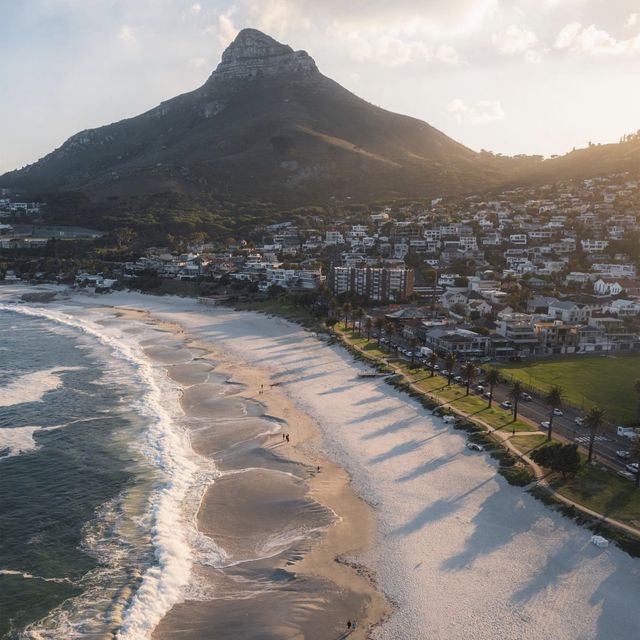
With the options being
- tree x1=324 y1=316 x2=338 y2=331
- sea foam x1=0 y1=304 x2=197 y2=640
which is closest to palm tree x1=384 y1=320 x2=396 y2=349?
tree x1=324 y1=316 x2=338 y2=331

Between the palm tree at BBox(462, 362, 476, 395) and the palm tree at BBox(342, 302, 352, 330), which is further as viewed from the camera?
the palm tree at BBox(342, 302, 352, 330)

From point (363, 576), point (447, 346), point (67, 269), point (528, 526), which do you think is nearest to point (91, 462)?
point (363, 576)

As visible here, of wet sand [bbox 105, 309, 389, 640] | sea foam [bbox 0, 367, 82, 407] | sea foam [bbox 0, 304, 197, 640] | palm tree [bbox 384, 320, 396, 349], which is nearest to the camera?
wet sand [bbox 105, 309, 389, 640]

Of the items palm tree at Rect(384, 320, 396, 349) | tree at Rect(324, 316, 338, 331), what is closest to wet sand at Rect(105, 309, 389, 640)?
palm tree at Rect(384, 320, 396, 349)

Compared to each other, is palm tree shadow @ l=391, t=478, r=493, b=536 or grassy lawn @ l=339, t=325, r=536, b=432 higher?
grassy lawn @ l=339, t=325, r=536, b=432

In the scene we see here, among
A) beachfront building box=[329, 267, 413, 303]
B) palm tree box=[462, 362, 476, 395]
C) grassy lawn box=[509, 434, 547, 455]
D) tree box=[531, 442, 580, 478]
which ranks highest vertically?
beachfront building box=[329, 267, 413, 303]

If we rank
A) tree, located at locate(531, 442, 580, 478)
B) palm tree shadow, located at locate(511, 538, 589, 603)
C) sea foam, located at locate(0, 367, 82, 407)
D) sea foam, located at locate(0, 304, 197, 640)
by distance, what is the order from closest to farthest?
sea foam, located at locate(0, 304, 197, 640) < palm tree shadow, located at locate(511, 538, 589, 603) < tree, located at locate(531, 442, 580, 478) < sea foam, located at locate(0, 367, 82, 407)

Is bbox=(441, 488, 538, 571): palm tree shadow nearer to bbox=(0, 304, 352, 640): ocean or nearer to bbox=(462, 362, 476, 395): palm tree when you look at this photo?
bbox=(0, 304, 352, 640): ocean

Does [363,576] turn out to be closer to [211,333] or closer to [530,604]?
[530,604]
